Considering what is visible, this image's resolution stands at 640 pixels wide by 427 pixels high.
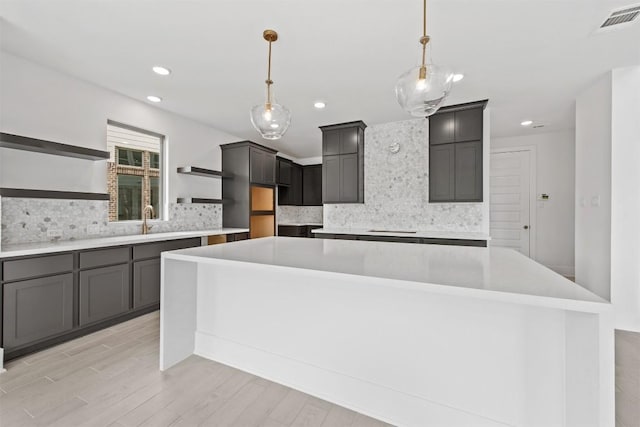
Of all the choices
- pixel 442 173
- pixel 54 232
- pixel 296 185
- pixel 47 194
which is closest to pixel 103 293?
pixel 54 232

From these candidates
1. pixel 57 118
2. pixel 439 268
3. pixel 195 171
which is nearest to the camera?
pixel 439 268

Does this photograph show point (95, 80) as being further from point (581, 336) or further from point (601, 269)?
point (601, 269)

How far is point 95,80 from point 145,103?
2.17 feet

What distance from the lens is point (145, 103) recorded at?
3.64 metres

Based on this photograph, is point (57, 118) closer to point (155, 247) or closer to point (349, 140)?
point (155, 247)

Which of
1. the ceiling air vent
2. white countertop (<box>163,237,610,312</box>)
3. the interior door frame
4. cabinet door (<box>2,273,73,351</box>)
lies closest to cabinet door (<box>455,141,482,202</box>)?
the ceiling air vent

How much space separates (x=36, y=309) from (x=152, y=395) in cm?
142

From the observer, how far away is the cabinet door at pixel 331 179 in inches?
180

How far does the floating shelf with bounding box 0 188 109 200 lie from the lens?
2287 millimetres

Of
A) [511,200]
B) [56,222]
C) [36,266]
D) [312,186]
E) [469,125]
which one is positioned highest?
[469,125]

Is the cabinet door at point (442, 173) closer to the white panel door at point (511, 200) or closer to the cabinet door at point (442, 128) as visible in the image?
the cabinet door at point (442, 128)

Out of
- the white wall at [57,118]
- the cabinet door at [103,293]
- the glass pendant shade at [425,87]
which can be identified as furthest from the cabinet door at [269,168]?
the glass pendant shade at [425,87]

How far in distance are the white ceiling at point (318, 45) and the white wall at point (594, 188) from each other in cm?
26

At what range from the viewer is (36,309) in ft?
7.46
